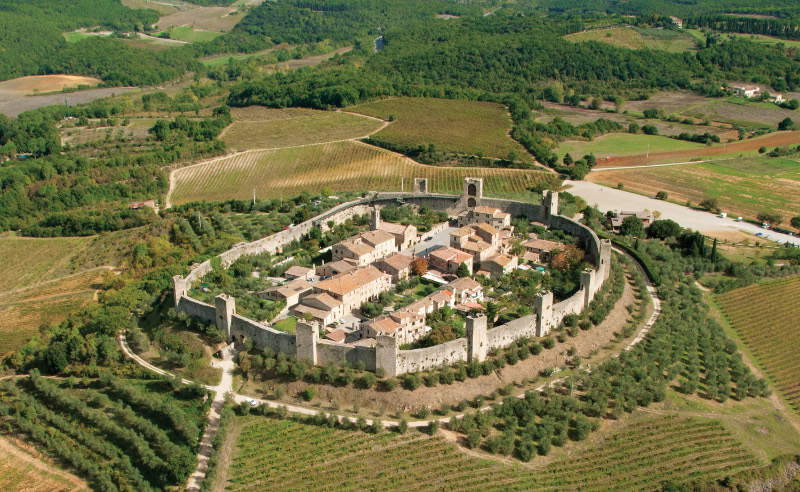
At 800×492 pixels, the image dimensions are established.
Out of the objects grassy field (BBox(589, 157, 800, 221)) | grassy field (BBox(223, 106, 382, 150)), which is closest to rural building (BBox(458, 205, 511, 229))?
grassy field (BBox(589, 157, 800, 221))

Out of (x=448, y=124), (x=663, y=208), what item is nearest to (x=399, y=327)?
(x=663, y=208)

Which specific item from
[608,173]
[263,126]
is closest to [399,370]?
[608,173]

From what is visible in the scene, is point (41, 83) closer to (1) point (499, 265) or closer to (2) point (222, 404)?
(1) point (499, 265)

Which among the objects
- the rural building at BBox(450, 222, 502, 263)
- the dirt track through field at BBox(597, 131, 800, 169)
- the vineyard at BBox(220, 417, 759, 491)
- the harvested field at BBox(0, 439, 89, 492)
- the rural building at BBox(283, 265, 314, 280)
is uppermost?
the rural building at BBox(450, 222, 502, 263)

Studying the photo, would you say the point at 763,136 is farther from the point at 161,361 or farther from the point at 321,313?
the point at 161,361

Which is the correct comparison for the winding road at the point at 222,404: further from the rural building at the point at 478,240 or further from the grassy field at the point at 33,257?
the grassy field at the point at 33,257

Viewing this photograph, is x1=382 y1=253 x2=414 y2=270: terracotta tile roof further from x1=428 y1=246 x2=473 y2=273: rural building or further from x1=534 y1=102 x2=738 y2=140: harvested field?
x1=534 y1=102 x2=738 y2=140: harvested field
